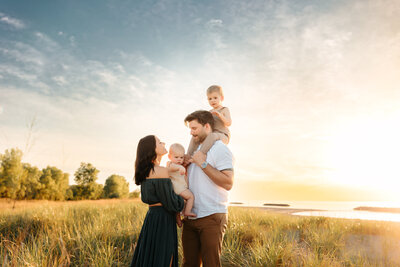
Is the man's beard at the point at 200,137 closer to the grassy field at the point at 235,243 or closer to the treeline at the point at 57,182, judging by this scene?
the grassy field at the point at 235,243

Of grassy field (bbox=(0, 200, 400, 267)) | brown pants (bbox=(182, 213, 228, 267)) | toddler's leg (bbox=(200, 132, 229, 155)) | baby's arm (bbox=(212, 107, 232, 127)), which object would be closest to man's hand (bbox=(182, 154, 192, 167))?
toddler's leg (bbox=(200, 132, 229, 155))

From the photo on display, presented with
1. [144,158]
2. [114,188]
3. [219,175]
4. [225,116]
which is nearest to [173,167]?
[144,158]

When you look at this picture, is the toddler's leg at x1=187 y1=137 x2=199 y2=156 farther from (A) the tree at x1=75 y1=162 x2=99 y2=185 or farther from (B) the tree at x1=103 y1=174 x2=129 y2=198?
(B) the tree at x1=103 y1=174 x2=129 y2=198

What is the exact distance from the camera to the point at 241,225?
24.1ft

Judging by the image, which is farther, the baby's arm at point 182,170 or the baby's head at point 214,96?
the baby's head at point 214,96

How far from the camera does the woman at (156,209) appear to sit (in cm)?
305

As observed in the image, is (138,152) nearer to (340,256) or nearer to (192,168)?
(192,168)

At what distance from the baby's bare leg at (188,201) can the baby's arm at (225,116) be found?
4.74 feet

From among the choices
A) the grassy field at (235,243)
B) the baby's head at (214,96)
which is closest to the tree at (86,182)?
the grassy field at (235,243)

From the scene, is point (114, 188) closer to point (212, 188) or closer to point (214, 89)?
point (214, 89)

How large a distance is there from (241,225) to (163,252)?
15.5 feet

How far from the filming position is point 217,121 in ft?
13.7

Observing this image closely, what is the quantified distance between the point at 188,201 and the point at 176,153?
1.95 ft

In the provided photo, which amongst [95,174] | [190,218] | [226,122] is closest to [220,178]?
[190,218]
